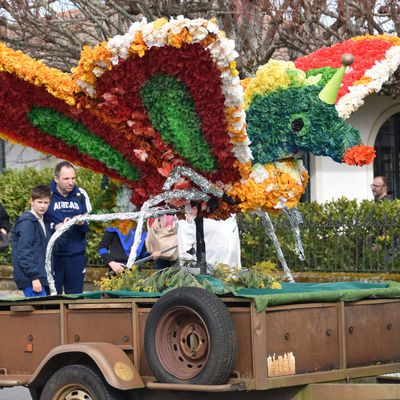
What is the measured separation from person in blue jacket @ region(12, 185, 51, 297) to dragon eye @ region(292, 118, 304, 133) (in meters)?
2.86

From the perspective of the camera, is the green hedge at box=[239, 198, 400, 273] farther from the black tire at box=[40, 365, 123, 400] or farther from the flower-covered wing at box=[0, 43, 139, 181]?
the black tire at box=[40, 365, 123, 400]

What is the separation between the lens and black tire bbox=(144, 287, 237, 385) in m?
7.03

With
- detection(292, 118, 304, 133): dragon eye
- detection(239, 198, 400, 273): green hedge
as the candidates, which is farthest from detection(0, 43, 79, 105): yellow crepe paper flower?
detection(239, 198, 400, 273): green hedge

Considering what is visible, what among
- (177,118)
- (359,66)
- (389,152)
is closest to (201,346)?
(177,118)

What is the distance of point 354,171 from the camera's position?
65.5 feet

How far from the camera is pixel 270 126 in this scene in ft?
27.0

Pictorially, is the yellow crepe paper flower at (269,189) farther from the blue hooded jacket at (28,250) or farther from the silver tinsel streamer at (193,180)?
the blue hooded jacket at (28,250)

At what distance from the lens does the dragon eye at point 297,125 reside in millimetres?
8180

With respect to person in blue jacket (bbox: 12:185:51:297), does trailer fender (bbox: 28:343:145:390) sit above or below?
below

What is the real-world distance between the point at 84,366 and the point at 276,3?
8.37 metres

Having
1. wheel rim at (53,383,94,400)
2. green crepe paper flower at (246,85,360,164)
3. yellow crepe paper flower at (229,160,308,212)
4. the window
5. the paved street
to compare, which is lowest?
the paved street

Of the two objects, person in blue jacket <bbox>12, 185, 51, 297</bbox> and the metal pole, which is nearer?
the metal pole

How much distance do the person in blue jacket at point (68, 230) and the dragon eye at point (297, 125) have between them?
2898mm

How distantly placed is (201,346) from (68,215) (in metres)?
3.63
